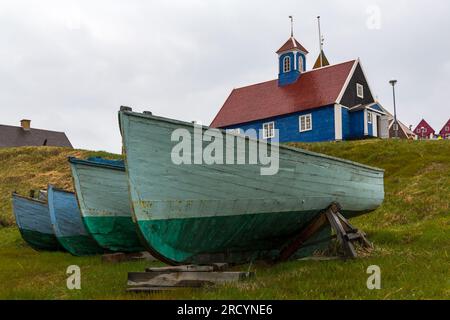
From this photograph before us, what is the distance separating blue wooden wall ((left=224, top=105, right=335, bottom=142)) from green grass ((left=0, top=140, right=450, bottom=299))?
934 cm

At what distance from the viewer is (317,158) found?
8.34m

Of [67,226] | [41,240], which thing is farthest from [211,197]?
[41,240]

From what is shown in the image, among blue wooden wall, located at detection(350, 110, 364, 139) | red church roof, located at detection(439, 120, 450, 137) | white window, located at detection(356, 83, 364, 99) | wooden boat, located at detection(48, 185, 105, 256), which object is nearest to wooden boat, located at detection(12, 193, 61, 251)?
wooden boat, located at detection(48, 185, 105, 256)

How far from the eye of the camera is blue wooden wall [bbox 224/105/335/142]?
32438 millimetres

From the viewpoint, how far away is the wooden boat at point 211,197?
671cm

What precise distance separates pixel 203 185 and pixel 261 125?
28869mm

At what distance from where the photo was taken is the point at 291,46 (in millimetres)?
36281

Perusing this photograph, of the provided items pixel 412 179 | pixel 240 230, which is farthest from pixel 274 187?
pixel 412 179

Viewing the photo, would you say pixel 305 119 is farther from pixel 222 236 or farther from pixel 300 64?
pixel 222 236

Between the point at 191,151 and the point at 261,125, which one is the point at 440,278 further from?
the point at 261,125

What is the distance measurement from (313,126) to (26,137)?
4182cm

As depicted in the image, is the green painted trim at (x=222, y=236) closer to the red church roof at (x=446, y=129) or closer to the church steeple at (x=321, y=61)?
the church steeple at (x=321, y=61)

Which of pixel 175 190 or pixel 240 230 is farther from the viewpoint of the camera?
pixel 240 230

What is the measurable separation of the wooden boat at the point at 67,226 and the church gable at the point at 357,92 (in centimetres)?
2382
